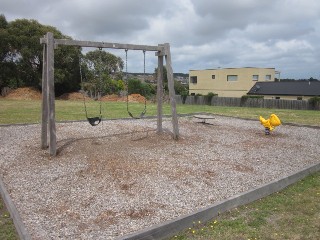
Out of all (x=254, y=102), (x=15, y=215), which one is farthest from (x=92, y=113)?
(x=254, y=102)

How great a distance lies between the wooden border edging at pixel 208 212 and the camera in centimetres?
386

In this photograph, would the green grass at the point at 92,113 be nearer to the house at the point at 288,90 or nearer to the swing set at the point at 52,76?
the swing set at the point at 52,76

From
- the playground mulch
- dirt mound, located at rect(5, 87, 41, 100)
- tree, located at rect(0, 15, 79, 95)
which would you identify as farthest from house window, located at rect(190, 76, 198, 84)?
the playground mulch

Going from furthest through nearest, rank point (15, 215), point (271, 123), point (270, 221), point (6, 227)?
point (271, 123), point (270, 221), point (15, 215), point (6, 227)

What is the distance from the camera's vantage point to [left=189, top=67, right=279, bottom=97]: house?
157 ft

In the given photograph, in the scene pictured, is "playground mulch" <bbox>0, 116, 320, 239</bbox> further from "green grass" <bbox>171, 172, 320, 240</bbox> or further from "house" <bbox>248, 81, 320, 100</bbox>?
"house" <bbox>248, 81, 320, 100</bbox>

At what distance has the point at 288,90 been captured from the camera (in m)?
40.3

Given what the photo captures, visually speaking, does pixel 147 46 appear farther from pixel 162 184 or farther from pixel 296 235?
pixel 296 235

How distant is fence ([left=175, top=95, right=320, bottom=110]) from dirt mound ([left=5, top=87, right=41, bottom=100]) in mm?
17650

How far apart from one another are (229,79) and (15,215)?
48.1 metres

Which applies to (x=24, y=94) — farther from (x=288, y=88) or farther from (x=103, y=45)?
(x=288, y=88)

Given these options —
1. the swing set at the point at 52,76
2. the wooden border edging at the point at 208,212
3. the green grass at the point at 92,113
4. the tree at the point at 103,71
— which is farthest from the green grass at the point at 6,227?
the tree at the point at 103,71

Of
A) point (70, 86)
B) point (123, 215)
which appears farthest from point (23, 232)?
point (70, 86)

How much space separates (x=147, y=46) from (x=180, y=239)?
6.21m
